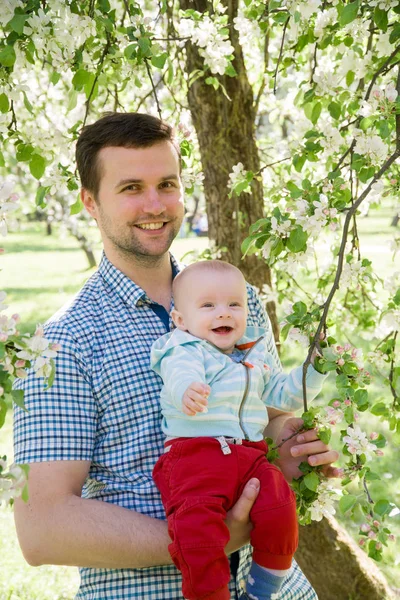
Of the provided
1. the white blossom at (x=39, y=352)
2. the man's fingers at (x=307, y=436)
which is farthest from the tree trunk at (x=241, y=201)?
the white blossom at (x=39, y=352)

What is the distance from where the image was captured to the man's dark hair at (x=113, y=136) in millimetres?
2441

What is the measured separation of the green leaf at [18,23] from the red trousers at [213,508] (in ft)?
3.94

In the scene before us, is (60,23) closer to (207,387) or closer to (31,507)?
(207,387)

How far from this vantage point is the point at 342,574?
369 centimetres

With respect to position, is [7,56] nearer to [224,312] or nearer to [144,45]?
[144,45]

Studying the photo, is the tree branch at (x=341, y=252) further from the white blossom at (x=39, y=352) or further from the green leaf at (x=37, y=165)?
the green leaf at (x=37, y=165)

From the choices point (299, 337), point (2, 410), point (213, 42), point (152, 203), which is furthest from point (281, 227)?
point (213, 42)

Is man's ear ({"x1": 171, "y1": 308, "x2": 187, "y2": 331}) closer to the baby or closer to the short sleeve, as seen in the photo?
the baby

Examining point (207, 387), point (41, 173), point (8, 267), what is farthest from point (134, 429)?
point (8, 267)

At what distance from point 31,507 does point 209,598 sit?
1.71 feet

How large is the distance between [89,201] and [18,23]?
73 cm

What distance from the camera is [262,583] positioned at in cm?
202

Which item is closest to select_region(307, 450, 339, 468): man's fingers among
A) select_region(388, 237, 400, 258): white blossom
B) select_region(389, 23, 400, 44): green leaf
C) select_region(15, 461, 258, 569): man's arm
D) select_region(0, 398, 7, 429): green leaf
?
select_region(15, 461, 258, 569): man's arm

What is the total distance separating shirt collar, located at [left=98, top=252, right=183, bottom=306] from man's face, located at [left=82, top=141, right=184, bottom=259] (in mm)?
80
